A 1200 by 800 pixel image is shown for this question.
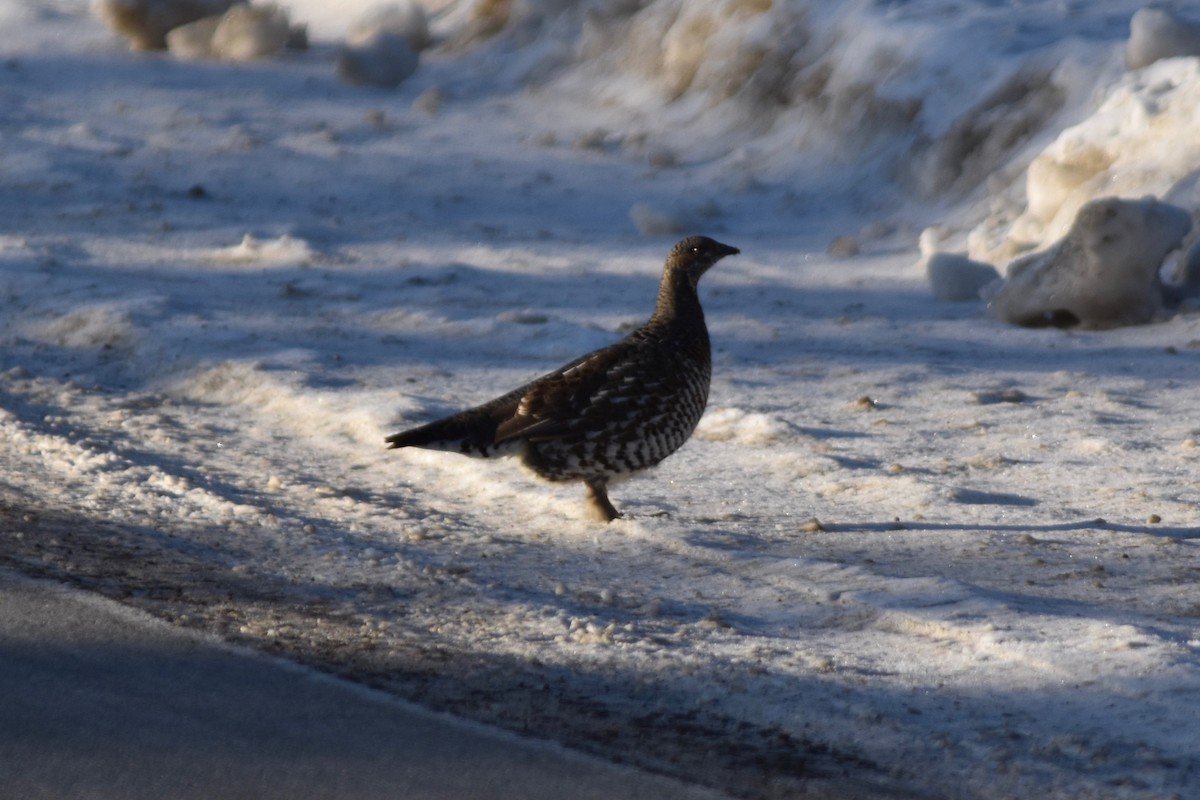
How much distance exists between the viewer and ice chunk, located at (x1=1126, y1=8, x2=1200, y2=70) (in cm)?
1190

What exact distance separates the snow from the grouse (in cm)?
29

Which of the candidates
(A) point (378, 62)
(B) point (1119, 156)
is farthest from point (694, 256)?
(A) point (378, 62)

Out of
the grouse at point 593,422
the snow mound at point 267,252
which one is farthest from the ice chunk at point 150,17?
the grouse at point 593,422

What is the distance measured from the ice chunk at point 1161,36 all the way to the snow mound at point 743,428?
17.6ft

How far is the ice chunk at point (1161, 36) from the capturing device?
1190 cm

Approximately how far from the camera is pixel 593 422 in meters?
6.59

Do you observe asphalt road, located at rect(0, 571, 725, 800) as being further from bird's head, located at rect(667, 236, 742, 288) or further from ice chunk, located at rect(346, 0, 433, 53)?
ice chunk, located at rect(346, 0, 433, 53)

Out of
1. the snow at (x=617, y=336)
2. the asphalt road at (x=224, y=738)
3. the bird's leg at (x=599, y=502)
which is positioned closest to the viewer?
the asphalt road at (x=224, y=738)

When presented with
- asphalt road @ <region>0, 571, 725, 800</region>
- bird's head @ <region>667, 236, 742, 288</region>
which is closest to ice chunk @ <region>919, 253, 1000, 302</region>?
bird's head @ <region>667, 236, 742, 288</region>

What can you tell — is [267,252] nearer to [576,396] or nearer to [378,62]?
[576,396]

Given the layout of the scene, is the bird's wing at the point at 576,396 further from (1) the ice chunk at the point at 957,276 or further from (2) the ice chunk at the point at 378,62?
(2) the ice chunk at the point at 378,62

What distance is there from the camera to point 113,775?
4.23 m

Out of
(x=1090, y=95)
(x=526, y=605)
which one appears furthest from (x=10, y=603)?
(x=1090, y=95)

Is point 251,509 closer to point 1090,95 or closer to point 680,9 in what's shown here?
point 1090,95
